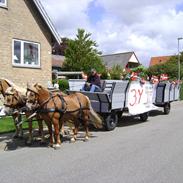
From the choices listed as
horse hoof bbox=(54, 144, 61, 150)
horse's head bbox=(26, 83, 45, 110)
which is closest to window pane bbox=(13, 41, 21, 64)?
horse's head bbox=(26, 83, 45, 110)

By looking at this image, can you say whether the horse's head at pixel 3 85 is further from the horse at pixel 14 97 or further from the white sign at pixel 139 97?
the white sign at pixel 139 97

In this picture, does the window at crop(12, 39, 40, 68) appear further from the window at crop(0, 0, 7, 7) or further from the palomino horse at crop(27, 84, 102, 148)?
the palomino horse at crop(27, 84, 102, 148)

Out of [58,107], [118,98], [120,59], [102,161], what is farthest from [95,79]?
[120,59]

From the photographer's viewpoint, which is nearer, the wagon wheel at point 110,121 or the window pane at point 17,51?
the wagon wheel at point 110,121

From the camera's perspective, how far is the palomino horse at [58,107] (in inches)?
362

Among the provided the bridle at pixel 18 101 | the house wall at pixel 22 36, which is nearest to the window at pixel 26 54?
the house wall at pixel 22 36

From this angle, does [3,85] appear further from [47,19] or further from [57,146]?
[47,19]

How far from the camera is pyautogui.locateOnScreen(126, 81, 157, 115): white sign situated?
13.9 m

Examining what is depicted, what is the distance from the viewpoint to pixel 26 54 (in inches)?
754

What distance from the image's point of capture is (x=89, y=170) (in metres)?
7.13

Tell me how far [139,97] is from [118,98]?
1.88 m

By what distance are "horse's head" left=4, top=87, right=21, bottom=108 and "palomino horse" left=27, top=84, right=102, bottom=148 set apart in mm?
598

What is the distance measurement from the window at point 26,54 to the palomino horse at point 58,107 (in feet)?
27.8

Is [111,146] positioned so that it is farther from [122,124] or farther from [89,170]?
[122,124]
